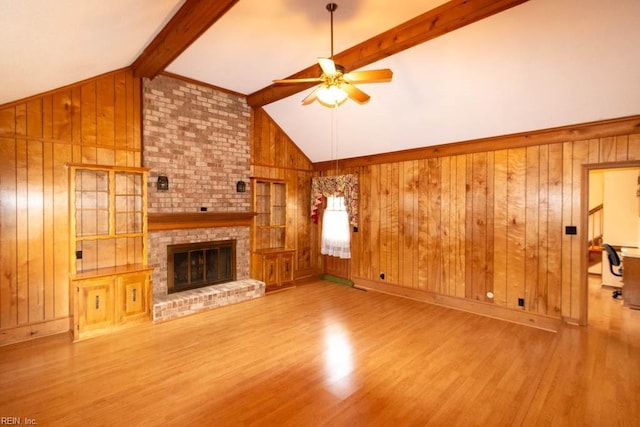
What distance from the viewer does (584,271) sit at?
12.4 ft

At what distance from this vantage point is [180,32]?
3.04 m

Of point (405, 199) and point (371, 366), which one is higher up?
point (405, 199)

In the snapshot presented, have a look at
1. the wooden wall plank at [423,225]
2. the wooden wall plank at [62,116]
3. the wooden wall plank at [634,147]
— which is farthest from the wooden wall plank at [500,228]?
the wooden wall plank at [62,116]

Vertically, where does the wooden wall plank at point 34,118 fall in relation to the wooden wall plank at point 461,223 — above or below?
above

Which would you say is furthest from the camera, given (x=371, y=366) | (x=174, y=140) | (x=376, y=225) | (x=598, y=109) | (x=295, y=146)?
(x=295, y=146)

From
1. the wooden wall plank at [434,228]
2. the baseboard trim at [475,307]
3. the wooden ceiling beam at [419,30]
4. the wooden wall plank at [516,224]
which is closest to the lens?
the wooden ceiling beam at [419,30]

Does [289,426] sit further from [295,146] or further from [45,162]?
[295,146]

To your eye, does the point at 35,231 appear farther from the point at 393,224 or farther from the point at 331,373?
the point at 393,224

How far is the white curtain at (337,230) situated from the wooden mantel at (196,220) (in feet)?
4.98

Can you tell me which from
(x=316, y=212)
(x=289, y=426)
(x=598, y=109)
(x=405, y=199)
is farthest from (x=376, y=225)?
(x=289, y=426)

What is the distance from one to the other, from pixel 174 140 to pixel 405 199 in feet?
13.1

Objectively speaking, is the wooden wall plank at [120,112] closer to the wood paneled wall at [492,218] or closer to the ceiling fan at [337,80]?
the ceiling fan at [337,80]

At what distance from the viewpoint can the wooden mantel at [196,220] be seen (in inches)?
174

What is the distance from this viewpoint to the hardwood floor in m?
2.29
